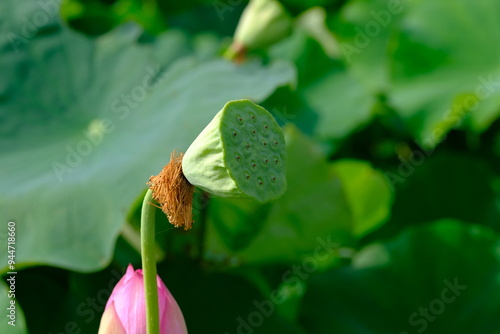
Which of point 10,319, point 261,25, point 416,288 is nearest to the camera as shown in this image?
point 10,319

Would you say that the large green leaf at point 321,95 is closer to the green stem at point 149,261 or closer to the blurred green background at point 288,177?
the blurred green background at point 288,177

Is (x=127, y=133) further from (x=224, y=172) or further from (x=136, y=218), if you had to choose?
(x=224, y=172)

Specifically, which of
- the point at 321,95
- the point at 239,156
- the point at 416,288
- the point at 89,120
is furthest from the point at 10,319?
the point at 321,95

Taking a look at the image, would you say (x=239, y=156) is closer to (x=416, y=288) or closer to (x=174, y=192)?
(x=174, y=192)

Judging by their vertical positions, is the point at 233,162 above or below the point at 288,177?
above

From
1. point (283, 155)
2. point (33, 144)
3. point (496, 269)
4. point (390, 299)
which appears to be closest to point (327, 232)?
point (390, 299)

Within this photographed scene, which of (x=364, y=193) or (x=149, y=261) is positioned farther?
(x=364, y=193)

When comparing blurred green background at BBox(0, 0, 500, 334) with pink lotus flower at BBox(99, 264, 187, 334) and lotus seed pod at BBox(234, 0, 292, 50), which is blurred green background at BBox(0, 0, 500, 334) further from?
pink lotus flower at BBox(99, 264, 187, 334)
